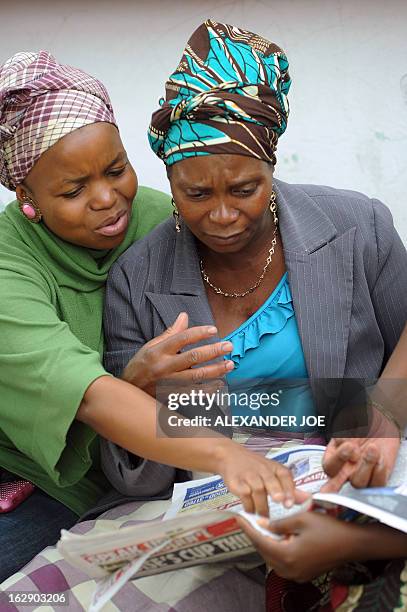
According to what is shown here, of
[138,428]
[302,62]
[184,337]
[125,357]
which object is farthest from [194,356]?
[302,62]

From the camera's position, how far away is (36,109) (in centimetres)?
246

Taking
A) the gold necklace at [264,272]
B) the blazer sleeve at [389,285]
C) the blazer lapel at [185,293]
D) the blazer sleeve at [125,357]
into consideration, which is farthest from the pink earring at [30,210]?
the blazer sleeve at [389,285]

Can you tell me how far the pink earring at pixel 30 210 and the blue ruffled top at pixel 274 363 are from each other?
2.10 ft

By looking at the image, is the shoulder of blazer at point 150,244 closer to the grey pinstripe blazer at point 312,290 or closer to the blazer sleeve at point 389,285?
the grey pinstripe blazer at point 312,290

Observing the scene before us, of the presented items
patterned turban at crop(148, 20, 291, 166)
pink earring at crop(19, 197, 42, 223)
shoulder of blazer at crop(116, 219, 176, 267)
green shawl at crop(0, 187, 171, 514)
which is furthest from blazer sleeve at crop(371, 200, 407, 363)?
pink earring at crop(19, 197, 42, 223)

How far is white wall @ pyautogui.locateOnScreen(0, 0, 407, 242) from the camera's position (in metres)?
3.35

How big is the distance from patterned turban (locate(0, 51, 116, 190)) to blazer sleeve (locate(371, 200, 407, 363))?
0.84 meters

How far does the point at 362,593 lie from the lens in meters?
1.81

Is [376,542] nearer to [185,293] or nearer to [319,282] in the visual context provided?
[319,282]

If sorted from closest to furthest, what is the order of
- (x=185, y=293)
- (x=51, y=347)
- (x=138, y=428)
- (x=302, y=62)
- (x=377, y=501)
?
(x=377, y=501)
(x=138, y=428)
(x=51, y=347)
(x=185, y=293)
(x=302, y=62)

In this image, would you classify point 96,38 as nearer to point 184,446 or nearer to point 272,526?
point 184,446

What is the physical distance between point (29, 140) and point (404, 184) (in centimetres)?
158

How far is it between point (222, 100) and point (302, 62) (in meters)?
1.25

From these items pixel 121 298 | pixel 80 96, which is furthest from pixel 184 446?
pixel 80 96
